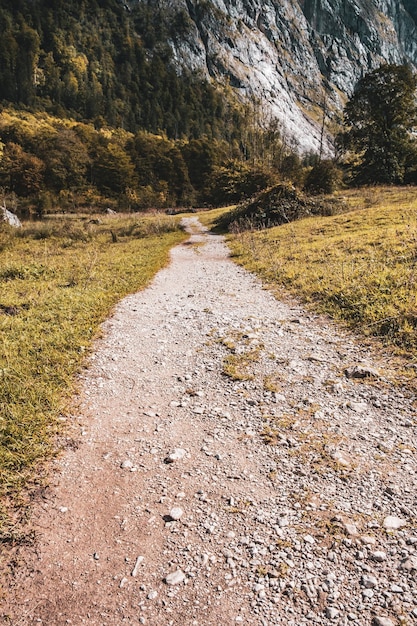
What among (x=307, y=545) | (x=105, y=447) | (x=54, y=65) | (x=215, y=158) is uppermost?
(x=54, y=65)

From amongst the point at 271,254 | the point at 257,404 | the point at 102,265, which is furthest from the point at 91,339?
the point at 271,254

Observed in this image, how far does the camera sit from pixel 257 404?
5500mm

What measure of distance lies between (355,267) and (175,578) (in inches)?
410

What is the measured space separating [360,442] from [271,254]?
1291 cm

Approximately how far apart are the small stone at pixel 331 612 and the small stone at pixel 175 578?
118cm

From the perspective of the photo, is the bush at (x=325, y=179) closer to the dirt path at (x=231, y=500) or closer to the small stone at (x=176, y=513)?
the dirt path at (x=231, y=500)

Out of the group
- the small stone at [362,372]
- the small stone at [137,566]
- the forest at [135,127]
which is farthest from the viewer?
the forest at [135,127]

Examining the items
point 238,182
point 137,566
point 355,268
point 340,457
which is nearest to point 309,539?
point 340,457

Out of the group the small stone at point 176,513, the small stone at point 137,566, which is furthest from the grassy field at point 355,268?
the small stone at point 137,566

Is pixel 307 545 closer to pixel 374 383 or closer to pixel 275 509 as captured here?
pixel 275 509

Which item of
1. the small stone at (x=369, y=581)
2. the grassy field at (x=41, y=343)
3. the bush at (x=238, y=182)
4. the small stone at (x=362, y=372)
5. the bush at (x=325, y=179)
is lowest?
the small stone at (x=369, y=581)

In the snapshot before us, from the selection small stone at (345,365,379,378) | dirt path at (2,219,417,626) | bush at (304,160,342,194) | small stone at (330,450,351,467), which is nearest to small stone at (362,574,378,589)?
dirt path at (2,219,417,626)

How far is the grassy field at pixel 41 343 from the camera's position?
166 inches

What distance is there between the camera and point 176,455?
14.9ft
